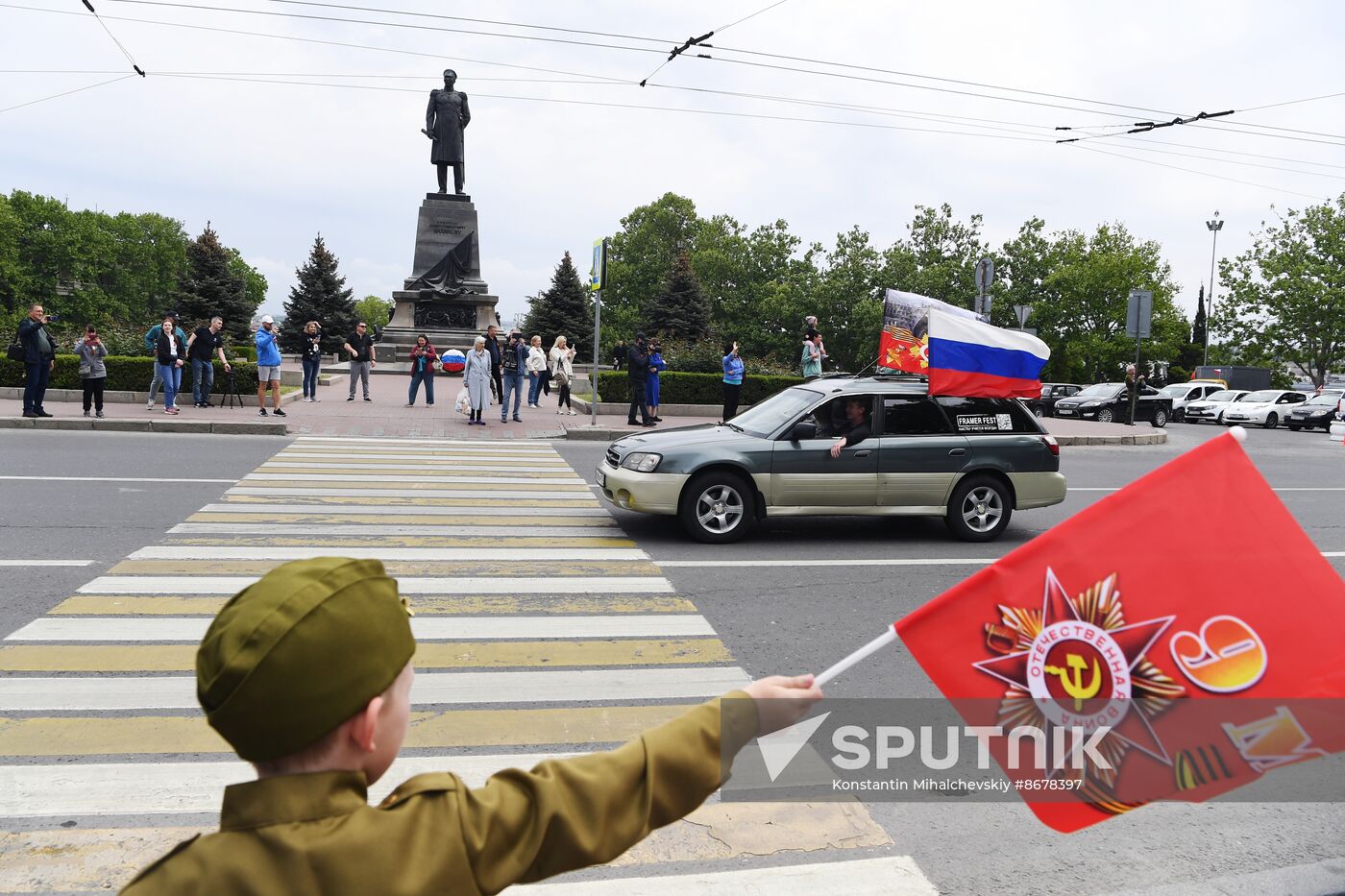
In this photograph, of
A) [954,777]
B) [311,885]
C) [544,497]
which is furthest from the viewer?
[544,497]

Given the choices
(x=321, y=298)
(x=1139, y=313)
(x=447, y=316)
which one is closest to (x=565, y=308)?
(x=321, y=298)

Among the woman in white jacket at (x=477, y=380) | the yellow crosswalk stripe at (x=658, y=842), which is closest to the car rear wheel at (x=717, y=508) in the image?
the yellow crosswalk stripe at (x=658, y=842)

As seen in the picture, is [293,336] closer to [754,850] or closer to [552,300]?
[552,300]

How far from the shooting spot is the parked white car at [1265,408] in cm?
3772

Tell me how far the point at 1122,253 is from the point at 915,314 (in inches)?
2348

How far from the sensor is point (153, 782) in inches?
164

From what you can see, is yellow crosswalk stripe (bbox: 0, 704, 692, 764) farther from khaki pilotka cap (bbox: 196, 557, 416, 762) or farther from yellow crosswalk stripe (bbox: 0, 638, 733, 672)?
khaki pilotka cap (bbox: 196, 557, 416, 762)

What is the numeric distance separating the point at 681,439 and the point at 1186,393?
39638 mm

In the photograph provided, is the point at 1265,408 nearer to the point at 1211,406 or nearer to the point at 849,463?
the point at 1211,406

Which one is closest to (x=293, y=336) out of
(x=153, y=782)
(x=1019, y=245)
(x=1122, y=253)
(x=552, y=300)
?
(x=552, y=300)

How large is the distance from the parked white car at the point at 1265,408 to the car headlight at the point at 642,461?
3592 cm

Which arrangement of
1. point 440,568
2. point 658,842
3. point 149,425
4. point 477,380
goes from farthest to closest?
1. point 477,380
2. point 149,425
3. point 440,568
4. point 658,842

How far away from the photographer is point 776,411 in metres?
10.0

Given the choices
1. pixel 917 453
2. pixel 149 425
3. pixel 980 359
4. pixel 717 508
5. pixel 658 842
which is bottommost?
pixel 658 842
